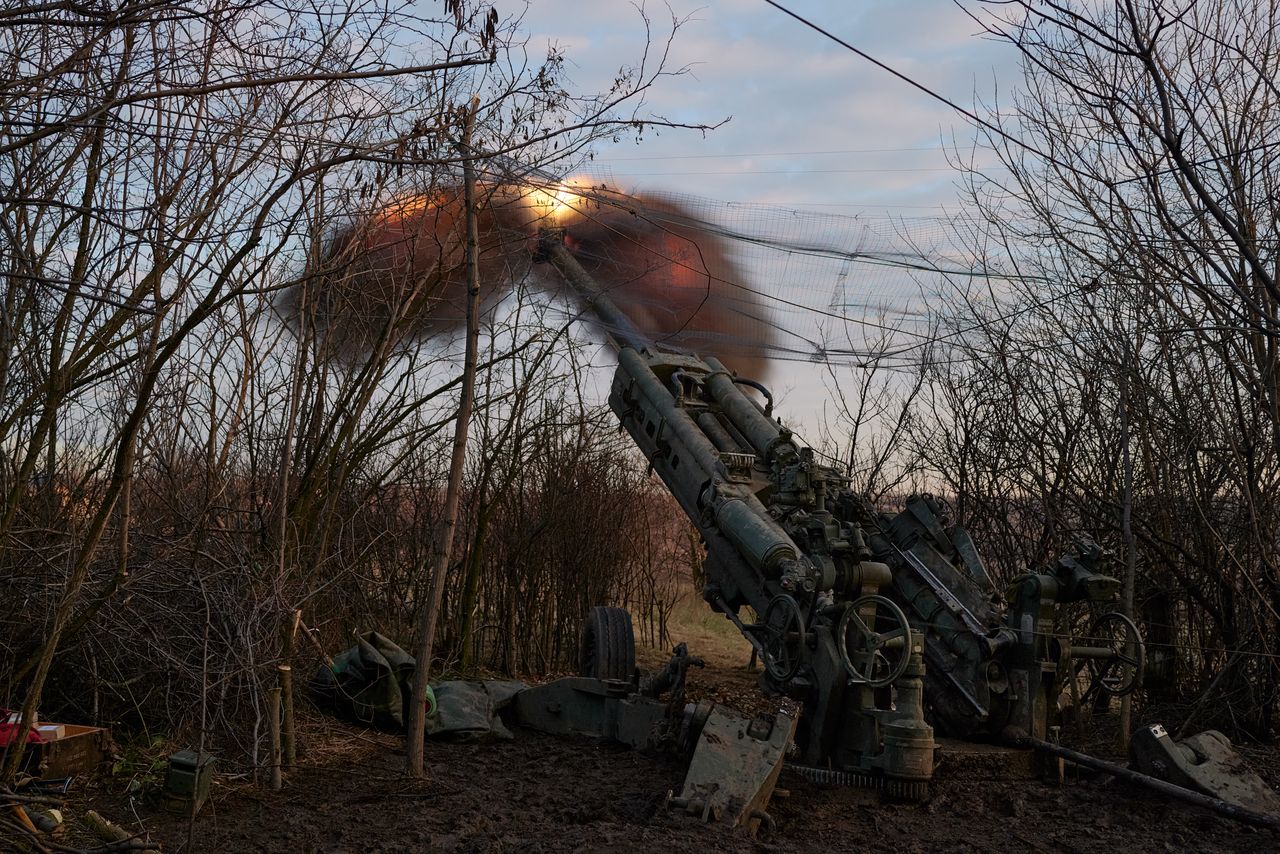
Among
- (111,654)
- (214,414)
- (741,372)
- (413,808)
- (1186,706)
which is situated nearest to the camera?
(413,808)

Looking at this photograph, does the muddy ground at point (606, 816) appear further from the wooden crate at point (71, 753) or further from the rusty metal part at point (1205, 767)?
the wooden crate at point (71, 753)

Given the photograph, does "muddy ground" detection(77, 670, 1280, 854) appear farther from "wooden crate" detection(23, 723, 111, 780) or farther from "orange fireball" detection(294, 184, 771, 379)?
"orange fireball" detection(294, 184, 771, 379)

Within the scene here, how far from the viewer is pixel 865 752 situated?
6.87 metres

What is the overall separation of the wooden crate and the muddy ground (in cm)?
28

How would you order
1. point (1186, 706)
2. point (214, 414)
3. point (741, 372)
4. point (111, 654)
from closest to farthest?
point (111, 654)
point (214, 414)
point (1186, 706)
point (741, 372)

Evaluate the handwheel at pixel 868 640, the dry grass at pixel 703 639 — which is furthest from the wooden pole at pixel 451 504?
the dry grass at pixel 703 639

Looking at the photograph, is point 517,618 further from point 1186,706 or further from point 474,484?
point 1186,706

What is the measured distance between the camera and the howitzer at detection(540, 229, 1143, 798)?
6.88 metres

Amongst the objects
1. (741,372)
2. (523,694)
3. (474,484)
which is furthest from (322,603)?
(741,372)

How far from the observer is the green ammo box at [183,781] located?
576cm

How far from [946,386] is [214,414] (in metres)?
7.31

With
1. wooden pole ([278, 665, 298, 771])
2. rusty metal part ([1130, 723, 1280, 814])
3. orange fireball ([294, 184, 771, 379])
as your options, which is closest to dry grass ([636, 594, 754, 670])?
orange fireball ([294, 184, 771, 379])

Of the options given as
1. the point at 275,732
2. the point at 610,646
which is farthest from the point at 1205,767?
the point at 275,732

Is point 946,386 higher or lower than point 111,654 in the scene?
higher
